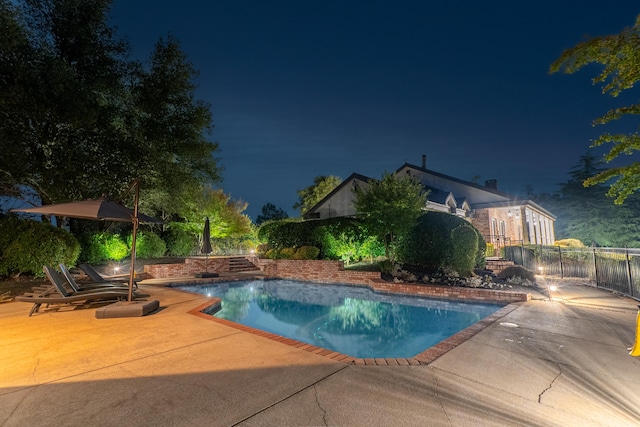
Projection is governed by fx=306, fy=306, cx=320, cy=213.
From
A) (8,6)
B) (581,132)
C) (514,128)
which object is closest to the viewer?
(8,6)

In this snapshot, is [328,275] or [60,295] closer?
[60,295]

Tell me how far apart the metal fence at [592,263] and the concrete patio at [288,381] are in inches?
171

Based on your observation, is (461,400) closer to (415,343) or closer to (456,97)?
(415,343)

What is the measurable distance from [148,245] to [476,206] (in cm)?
2487

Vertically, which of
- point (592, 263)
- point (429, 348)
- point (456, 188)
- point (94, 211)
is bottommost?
point (429, 348)

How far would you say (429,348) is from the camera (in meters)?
4.88

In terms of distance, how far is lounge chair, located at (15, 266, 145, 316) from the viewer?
690 cm

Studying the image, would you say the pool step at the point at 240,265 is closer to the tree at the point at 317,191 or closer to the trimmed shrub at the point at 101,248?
the trimmed shrub at the point at 101,248

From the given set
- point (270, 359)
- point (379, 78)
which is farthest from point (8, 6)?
point (379, 78)

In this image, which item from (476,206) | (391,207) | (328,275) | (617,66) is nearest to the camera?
(617,66)

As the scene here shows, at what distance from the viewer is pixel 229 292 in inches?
521

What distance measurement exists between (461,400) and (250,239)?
92.8 feet

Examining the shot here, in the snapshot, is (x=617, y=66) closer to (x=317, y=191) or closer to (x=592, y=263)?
(x=592, y=263)

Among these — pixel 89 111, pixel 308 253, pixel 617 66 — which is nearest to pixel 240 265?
pixel 308 253
